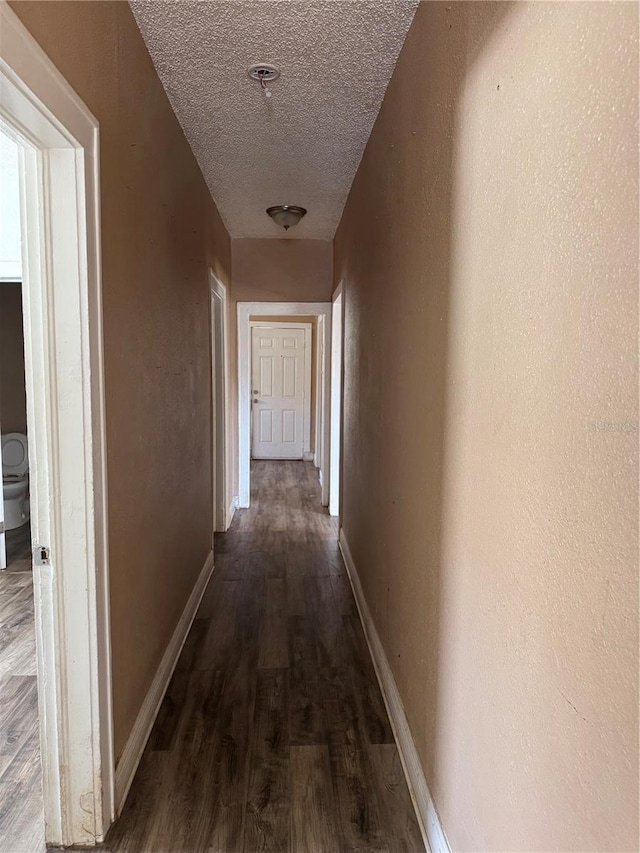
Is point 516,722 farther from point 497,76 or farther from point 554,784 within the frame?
point 497,76

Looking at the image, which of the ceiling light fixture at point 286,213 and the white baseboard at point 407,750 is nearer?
the white baseboard at point 407,750

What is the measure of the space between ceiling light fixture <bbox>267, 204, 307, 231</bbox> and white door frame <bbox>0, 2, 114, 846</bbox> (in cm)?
247

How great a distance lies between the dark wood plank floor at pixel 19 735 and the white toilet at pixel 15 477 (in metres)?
1.30

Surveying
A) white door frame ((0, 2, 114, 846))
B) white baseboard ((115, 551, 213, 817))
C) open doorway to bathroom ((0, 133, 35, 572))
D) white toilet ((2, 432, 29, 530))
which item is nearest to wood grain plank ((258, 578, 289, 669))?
white baseboard ((115, 551, 213, 817))

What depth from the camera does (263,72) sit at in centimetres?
203

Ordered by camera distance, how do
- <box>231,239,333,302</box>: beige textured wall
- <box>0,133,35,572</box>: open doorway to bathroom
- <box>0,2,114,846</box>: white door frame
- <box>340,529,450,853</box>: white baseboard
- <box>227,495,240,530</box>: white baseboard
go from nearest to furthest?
<box>0,2,114,846</box>: white door frame, <box>340,529,450,853</box>: white baseboard, <box>0,133,35,572</box>: open doorway to bathroom, <box>227,495,240,530</box>: white baseboard, <box>231,239,333,302</box>: beige textured wall

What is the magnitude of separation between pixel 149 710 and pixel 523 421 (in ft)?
5.83

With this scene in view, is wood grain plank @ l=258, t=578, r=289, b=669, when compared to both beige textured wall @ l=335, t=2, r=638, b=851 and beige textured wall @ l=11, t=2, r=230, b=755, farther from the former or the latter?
beige textured wall @ l=335, t=2, r=638, b=851

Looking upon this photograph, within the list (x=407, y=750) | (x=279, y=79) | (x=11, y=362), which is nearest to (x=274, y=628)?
(x=407, y=750)

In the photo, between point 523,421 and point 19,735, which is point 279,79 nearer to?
point 523,421

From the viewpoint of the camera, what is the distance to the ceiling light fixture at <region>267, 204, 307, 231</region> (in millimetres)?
3738

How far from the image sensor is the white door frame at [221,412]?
426 cm

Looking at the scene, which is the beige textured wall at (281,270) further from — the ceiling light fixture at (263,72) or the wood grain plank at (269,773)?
the wood grain plank at (269,773)

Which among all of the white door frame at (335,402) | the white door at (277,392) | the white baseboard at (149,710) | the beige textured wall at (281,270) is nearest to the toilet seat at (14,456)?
the beige textured wall at (281,270)
